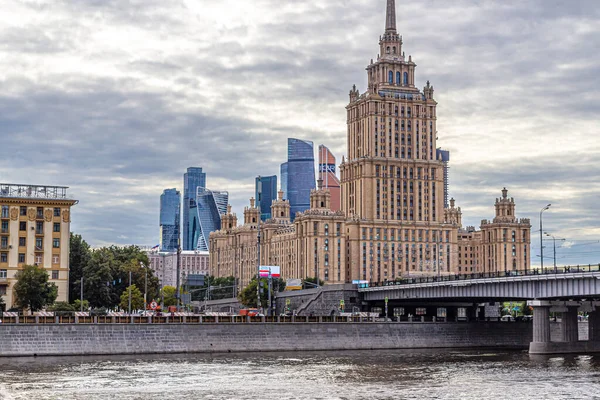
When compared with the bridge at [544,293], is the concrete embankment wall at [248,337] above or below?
below

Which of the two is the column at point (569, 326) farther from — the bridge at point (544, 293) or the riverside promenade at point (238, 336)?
the riverside promenade at point (238, 336)

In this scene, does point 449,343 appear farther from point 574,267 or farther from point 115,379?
point 115,379

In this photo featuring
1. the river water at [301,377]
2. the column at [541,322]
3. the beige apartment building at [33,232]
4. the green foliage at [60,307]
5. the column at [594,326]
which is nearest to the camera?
the river water at [301,377]

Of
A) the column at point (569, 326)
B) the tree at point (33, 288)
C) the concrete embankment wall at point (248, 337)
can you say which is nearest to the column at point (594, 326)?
the column at point (569, 326)

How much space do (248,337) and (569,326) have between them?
4249 cm

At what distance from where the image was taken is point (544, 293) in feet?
407

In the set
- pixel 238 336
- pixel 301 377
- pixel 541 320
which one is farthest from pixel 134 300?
pixel 301 377

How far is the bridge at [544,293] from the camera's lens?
4665 inches

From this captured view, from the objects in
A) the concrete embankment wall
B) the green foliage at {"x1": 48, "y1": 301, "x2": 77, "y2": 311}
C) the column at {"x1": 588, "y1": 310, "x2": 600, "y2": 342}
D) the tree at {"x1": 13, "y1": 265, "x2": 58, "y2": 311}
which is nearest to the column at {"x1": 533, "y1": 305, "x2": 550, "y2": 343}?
the column at {"x1": 588, "y1": 310, "x2": 600, "y2": 342}

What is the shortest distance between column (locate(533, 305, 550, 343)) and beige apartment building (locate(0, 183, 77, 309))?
76.6 m

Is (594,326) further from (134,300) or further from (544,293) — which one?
(134,300)

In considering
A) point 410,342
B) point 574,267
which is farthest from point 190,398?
point 410,342

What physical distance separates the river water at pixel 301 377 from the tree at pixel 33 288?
1627 inches

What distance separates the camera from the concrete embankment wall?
11469 cm
